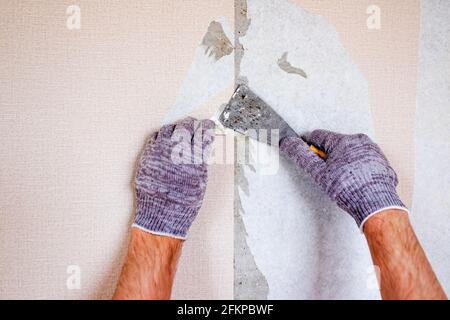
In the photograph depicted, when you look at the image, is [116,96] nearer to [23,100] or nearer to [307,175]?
[23,100]

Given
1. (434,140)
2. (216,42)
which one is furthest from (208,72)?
(434,140)

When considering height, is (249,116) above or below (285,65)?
below

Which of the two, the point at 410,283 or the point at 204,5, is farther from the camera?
the point at 204,5

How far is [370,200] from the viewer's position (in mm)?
942

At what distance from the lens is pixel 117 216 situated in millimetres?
1066

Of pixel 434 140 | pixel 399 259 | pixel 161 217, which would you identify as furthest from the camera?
pixel 434 140

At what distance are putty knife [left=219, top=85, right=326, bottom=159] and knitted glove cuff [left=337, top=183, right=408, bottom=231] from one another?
0.51ft

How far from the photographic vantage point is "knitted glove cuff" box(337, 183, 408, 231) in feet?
3.07

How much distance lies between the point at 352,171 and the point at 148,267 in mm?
525

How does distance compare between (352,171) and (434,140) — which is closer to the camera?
(352,171)

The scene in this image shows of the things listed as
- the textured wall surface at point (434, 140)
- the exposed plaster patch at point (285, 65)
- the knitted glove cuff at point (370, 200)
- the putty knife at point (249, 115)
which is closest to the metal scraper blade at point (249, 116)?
the putty knife at point (249, 115)

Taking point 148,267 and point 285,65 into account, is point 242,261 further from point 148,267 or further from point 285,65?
point 285,65

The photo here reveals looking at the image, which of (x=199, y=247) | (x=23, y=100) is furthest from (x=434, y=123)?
(x=23, y=100)
